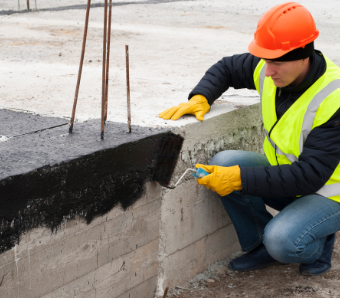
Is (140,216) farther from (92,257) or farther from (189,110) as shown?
(189,110)

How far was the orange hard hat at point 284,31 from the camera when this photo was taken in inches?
90.0

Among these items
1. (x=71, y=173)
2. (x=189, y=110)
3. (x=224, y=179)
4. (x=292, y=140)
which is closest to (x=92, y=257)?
(x=71, y=173)

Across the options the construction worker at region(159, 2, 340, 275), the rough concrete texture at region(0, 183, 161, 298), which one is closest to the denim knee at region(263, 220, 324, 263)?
the construction worker at region(159, 2, 340, 275)

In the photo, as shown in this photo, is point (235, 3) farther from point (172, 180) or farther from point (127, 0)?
point (172, 180)

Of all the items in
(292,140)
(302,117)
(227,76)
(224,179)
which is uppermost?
(227,76)

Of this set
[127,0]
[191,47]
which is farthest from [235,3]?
[191,47]

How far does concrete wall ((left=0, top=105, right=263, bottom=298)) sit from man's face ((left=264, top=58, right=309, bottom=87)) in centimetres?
54

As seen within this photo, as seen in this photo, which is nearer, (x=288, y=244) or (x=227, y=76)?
(x=288, y=244)

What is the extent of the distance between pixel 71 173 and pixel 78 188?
0.11 m

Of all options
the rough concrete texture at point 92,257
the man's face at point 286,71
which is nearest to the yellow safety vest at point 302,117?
the man's face at point 286,71

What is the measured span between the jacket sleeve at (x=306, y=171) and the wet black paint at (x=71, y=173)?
505mm

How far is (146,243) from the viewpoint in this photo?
2.68m

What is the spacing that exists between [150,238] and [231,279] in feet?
2.44

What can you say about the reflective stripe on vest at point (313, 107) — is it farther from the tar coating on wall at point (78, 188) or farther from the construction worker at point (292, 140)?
the tar coating on wall at point (78, 188)
